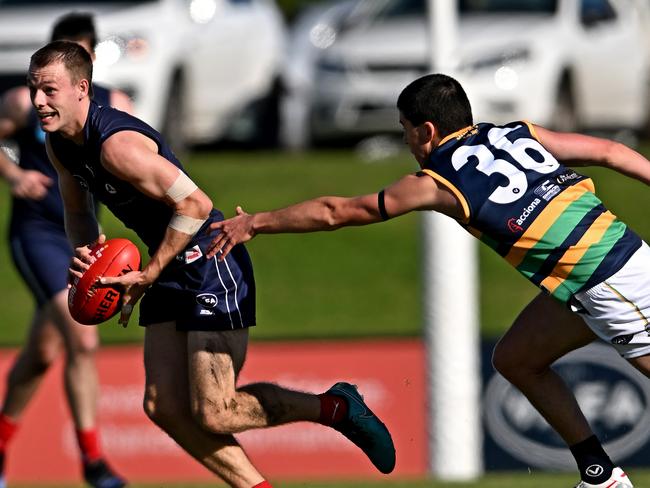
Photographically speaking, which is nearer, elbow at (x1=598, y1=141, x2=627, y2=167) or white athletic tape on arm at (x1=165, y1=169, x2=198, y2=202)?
white athletic tape on arm at (x1=165, y1=169, x2=198, y2=202)

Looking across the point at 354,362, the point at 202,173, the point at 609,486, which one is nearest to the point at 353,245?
the point at 202,173

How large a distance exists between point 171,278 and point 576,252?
5.53ft

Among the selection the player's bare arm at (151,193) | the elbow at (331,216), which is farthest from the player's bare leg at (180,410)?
the elbow at (331,216)

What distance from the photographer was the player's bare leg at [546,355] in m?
6.52

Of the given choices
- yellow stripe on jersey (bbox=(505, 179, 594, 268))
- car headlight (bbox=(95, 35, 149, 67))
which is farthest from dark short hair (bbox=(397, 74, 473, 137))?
car headlight (bbox=(95, 35, 149, 67))

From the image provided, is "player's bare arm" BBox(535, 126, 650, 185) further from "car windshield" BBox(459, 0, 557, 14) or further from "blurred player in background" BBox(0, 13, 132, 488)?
"car windshield" BBox(459, 0, 557, 14)

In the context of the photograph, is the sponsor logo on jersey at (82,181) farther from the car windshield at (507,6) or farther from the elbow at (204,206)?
the car windshield at (507,6)

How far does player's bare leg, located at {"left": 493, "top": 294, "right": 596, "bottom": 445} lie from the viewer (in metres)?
6.52

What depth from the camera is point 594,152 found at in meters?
6.45

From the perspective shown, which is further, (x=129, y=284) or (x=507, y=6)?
(x=507, y=6)

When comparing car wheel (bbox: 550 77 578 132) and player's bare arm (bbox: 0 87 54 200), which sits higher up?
player's bare arm (bbox: 0 87 54 200)

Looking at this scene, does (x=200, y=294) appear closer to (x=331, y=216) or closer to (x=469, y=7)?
(x=331, y=216)

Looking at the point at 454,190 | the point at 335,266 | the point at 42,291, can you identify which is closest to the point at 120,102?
the point at 42,291

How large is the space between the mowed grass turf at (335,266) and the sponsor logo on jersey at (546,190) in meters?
6.55
